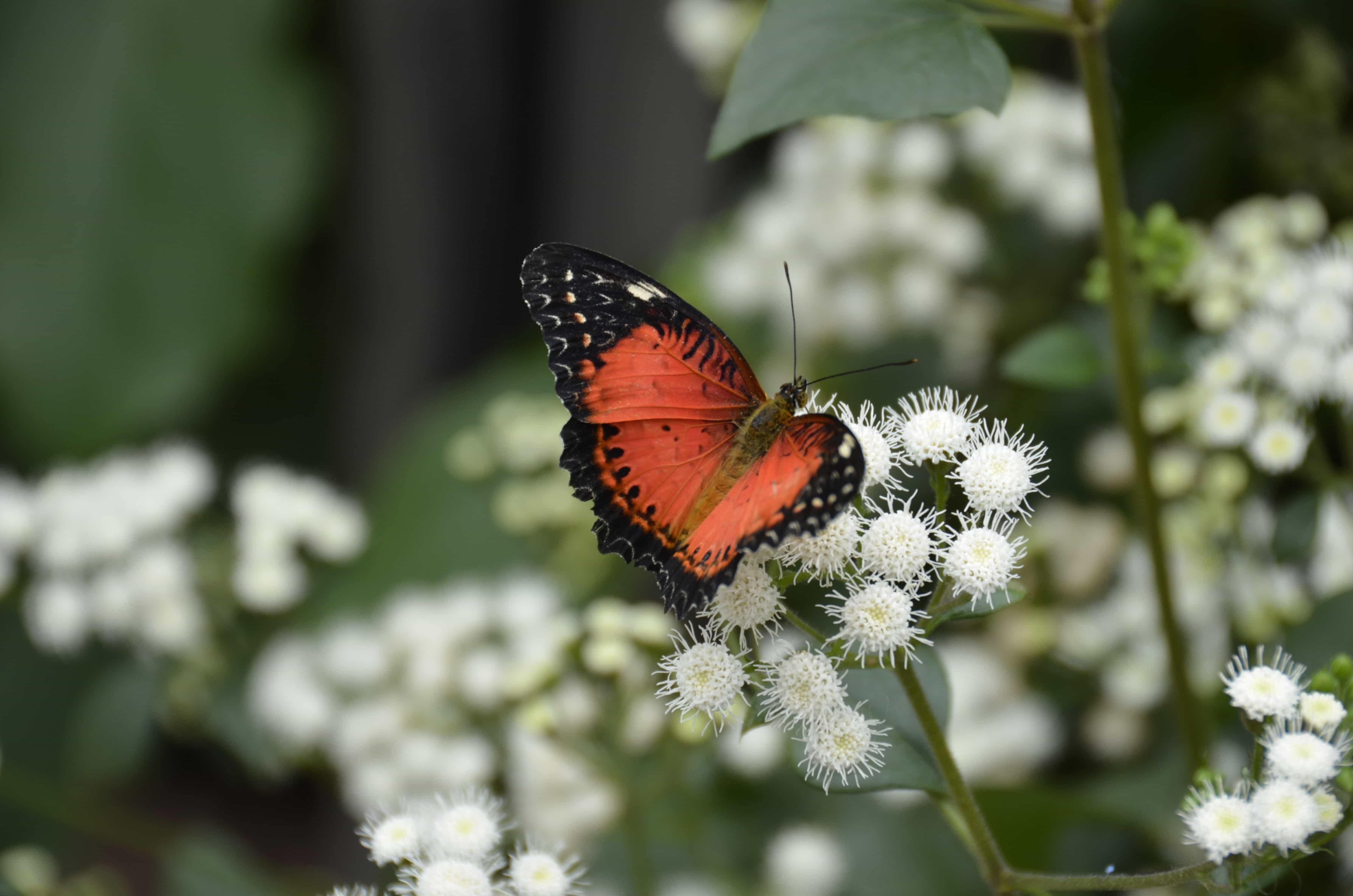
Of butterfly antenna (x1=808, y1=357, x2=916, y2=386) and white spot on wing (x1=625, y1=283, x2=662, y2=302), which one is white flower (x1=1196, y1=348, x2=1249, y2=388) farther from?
white spot on wing (x1=625, y1=283, x2=662, y2=302)

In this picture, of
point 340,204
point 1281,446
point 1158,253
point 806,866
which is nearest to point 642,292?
point 1158,253

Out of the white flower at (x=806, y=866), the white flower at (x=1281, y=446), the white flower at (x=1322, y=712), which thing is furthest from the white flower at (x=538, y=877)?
the white flower at (x=1281, y=446)

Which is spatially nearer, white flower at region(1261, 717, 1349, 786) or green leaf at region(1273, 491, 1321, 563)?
white flower at region(1261, 717, 1349, 786)

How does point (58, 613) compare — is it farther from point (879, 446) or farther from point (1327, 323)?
point (1327, 323)

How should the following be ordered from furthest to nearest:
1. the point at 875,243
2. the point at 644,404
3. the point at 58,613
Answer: the point at 875,243, the point at 58,613, the point at 644,404

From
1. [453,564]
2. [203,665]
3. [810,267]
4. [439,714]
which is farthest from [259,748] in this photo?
[810,267]

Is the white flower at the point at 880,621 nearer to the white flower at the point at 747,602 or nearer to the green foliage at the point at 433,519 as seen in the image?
the white flower at the point at 747,602

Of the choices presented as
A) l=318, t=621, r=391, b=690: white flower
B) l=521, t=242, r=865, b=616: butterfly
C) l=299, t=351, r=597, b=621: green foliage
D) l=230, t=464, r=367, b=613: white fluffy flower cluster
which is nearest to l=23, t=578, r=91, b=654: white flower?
l=230, t=464, r=367, b=613: white fluffy flower cluster
